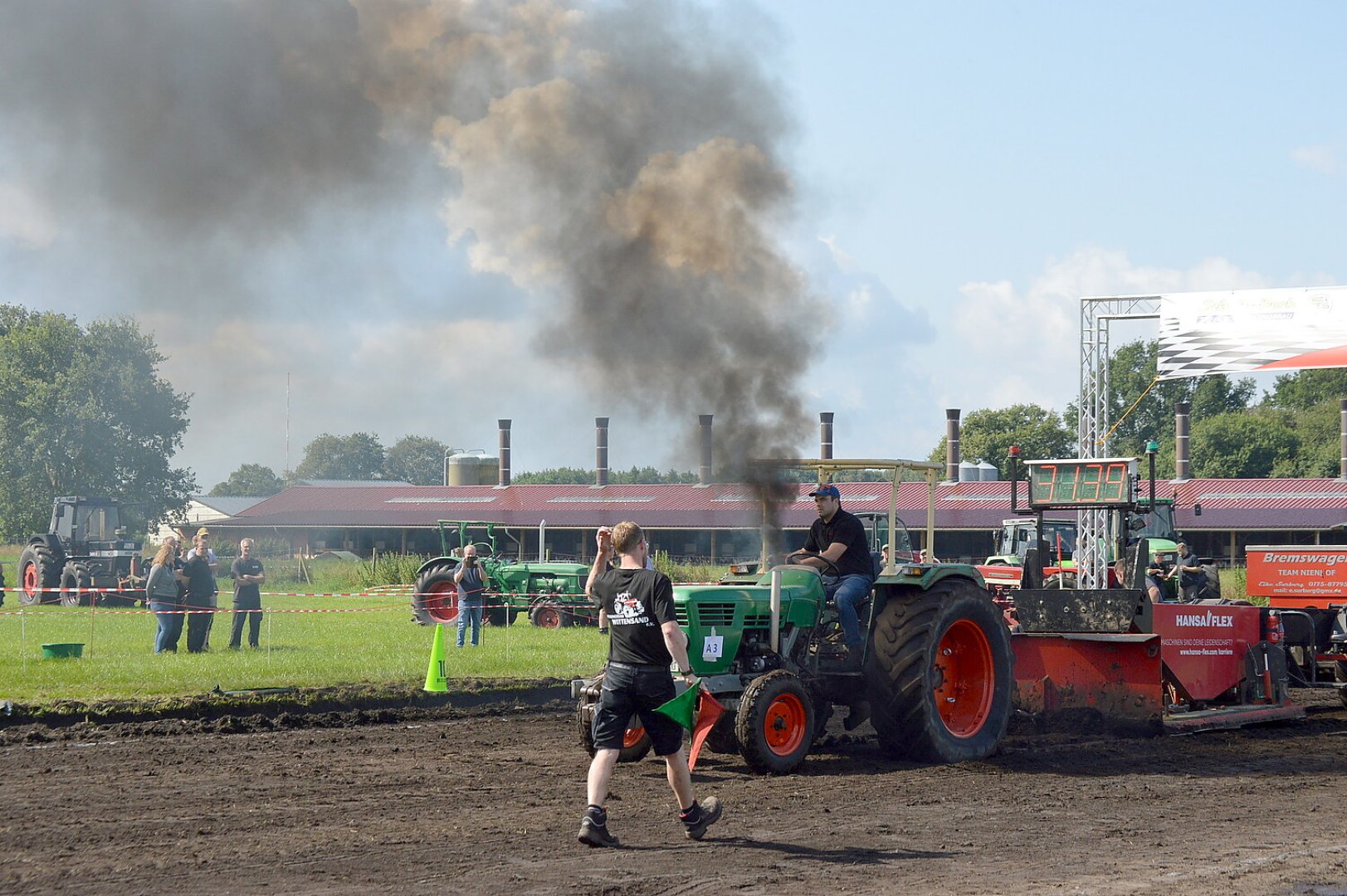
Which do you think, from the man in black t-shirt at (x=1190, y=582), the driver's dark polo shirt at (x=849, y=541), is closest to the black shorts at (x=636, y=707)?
the driver's dark polo shirt at (x=849, y=541)

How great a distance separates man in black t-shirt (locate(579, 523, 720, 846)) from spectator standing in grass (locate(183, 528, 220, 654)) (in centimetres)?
1100

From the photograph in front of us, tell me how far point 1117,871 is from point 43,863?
4.83 m

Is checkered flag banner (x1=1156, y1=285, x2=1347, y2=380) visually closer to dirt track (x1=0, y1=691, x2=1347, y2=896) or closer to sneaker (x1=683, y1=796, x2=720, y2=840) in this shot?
dirt track (x1=0, y1=691, x2=1347, y2=896)

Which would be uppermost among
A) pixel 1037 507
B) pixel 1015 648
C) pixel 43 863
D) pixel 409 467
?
pixel 409 467

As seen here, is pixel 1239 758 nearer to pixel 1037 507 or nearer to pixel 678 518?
pixel 1037 507

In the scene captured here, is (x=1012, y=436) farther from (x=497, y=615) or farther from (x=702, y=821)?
(x=702, y=821)

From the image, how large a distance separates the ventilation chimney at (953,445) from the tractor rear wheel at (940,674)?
41.2 m

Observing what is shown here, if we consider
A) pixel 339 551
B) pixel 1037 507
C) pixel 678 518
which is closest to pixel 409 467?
pixel 339 551

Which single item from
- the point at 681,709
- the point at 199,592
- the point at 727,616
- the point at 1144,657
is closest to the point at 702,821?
the point at 681,709

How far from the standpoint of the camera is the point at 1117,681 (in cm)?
1102

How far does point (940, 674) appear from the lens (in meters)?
10.2

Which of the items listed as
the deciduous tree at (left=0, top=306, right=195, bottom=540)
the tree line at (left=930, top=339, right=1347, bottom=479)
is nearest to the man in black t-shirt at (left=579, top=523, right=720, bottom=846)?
the deciduous tree at (left=0, top=306, right=195, bottom=540)

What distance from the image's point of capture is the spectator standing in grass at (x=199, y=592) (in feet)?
54.7

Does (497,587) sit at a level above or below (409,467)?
below
